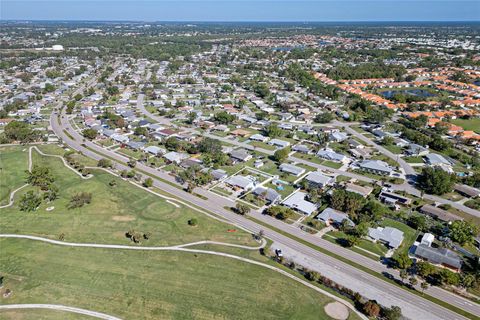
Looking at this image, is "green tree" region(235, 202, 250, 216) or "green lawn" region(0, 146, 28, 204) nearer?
"green tree" region(235, 202, 250, 216)

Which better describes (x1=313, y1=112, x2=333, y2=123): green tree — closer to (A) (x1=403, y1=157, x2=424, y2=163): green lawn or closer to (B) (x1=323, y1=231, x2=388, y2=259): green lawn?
(A) (x1=403, y1=157, x2=424, y2=163): green lawn

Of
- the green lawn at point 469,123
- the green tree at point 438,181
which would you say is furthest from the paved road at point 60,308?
the green lawn at point 469,123

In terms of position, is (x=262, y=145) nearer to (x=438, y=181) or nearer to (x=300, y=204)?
(x=300, y=204)

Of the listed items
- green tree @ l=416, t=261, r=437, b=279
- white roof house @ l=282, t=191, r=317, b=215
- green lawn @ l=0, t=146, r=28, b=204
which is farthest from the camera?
green lawn @ l=0, t=146, r=28, b=204

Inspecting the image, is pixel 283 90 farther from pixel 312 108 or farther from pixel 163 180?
pixel 163 180

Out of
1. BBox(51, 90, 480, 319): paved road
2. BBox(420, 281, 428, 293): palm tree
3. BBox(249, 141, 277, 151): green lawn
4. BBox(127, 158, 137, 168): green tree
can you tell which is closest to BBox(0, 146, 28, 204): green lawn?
BBox(127, 158, 137, 168): green tree
